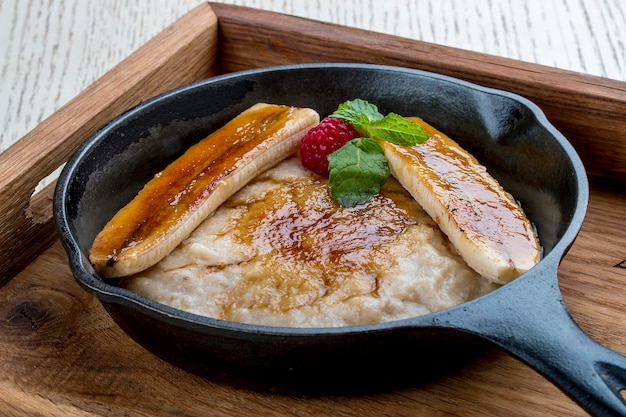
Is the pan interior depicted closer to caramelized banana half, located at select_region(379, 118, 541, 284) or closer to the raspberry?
caramelized banana half, located at select_region(379, 118, 541, 284)

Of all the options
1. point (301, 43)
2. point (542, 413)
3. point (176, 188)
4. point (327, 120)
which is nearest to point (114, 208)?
point (176, 188)

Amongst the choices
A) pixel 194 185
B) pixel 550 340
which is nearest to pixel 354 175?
pixel 194 185

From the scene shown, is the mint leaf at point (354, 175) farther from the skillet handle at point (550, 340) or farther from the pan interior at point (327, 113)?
the skillet handle at point (550, 340)

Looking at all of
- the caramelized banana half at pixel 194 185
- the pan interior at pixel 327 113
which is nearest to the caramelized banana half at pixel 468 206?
the pan interior at pixel 327 113

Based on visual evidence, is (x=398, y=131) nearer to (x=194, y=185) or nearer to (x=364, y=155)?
(x=364, y=155)

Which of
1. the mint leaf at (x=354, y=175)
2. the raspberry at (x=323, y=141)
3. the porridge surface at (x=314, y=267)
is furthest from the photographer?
the raspberry at (x=323, y=141)
